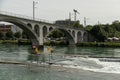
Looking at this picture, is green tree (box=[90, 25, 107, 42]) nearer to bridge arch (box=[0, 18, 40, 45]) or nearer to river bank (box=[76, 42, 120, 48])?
river bank (box=[76, 42, 120, 48])

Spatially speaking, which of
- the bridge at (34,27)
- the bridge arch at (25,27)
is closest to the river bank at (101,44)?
the bridge at (34,27)

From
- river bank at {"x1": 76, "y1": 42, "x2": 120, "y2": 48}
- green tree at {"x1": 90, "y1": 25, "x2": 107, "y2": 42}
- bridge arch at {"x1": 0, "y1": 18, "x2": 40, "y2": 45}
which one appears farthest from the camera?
green tree at {"x1": 90, "y1": 25, "x2": 107, "y2": 42}

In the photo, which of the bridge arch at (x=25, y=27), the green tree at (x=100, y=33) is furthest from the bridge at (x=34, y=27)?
the green tree at (x=100, y=33)

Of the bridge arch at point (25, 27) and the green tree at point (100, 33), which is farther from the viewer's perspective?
the green tree at point (100, 33)

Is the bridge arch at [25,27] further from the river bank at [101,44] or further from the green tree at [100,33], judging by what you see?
the green tree at [100,33]

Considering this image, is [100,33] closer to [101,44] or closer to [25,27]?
[101,44]

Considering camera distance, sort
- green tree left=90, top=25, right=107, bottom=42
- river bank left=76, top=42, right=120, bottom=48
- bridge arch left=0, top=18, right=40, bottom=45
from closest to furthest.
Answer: bridge arch left=0, top=18, right=40, bottom=45 → river bank left=76, top=42, right=120, bottom=48 → green tree left=90, top=25, right=107, bottom=42

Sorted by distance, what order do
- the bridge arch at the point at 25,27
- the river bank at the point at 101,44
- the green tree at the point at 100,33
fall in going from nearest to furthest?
the bridge arch at the point at 25,27 → the river bank at the point at 101,44 → the green tree at the point at 100,33

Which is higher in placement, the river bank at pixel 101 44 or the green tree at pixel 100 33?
the green tree at pixel 100 33

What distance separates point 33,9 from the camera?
110062 millimetres

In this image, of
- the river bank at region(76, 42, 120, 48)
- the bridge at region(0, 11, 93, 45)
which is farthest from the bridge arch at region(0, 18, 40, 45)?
the river bank at region(76, 42, 120, 48)

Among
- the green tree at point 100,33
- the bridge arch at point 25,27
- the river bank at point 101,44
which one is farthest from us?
the green tree at point 100,33

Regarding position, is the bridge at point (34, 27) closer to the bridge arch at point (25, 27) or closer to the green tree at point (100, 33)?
the bridge arch at point (25, 27)

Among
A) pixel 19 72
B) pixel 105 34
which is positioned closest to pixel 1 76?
pixel 19 72
